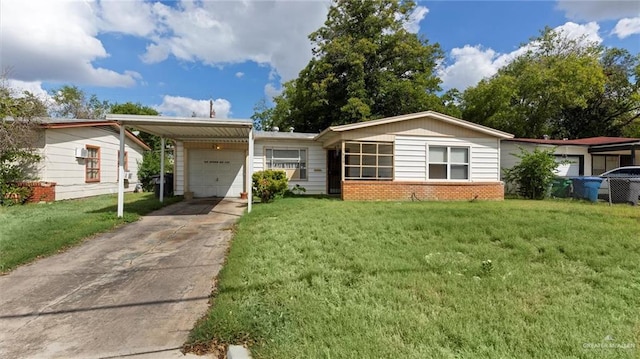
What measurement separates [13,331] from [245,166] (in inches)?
467

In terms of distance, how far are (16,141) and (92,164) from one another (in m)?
3.98

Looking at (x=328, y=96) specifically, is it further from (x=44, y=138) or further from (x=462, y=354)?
(x=462, y=354)

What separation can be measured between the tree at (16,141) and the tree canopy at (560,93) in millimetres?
25601

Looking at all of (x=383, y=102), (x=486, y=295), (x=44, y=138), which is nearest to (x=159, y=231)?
(x=486, y=295)

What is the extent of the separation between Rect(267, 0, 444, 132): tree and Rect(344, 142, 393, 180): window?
25.4 feet

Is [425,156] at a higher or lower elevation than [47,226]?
higher

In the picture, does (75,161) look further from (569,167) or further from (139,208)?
(569,167)

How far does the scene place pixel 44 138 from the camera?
12102 millimetres

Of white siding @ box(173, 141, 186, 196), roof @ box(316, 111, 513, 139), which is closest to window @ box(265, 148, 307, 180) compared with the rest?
roof @ box(316, 111, 513, 139)

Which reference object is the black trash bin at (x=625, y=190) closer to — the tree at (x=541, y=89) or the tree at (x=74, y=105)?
the tree at (x=541, y=89)

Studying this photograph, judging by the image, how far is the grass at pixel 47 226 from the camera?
5609 millimetres

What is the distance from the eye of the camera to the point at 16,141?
11.1 meters

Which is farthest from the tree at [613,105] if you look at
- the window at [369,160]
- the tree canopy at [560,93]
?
the window at [369,160]

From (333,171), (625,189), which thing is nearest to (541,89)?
(625,189)
